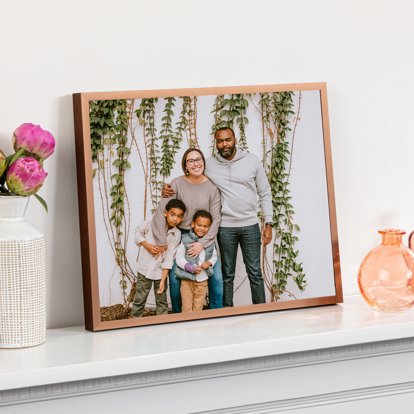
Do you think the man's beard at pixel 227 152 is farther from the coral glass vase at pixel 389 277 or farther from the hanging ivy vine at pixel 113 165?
the coral glass vase at pixel 389 277

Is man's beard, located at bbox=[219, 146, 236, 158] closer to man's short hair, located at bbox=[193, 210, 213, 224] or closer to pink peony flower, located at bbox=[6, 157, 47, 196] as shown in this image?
man's short hair, located at bbox=[193, 210, 213, 224]

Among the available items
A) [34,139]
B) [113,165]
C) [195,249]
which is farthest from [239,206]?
[34,139]

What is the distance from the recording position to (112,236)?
121 centimetres

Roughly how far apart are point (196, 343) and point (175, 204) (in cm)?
23

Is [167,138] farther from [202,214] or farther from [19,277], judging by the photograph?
[19,277]

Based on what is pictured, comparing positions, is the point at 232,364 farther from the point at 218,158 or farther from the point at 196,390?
the point at 218,158

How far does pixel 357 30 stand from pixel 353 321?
515 mm

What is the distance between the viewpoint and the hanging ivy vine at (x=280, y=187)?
4.27 feet

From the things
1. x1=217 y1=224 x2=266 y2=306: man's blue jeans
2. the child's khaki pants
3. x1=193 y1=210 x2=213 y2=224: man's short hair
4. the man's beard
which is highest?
the man's beard

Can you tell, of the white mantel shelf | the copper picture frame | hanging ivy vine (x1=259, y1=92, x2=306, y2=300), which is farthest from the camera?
hanging ivy vine (x1=259, y1=92, x2=306, y2=300)

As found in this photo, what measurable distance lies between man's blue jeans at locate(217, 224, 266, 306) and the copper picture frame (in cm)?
2

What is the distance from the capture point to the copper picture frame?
1198mm

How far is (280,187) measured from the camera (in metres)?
→ 1.31

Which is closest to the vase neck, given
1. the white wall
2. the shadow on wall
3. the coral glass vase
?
the coral glass vase
